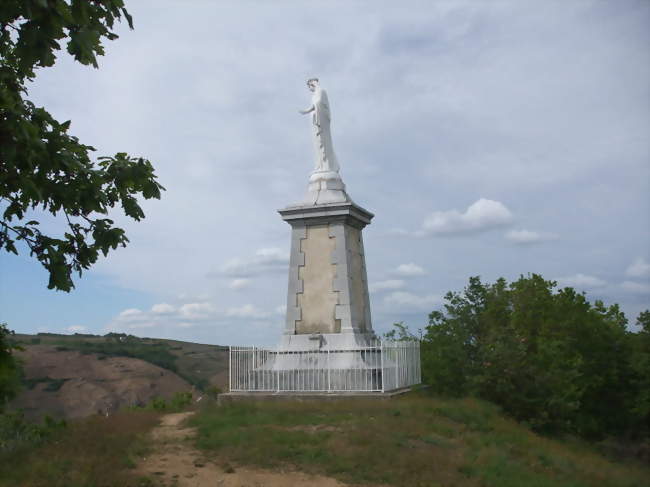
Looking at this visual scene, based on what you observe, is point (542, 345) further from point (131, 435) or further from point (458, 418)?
point (131, 435)

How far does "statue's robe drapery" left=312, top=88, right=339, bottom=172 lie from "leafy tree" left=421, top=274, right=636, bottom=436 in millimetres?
5319

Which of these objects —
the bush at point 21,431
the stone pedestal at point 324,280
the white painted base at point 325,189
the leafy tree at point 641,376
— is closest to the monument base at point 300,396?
the stone pedestal at point 324,280


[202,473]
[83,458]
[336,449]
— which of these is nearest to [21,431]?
[83,458]

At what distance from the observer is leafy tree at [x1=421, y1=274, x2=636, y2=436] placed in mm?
16156

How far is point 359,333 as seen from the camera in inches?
608

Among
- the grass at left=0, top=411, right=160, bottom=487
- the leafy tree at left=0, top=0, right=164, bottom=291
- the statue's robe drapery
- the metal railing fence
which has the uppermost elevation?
the statue's robe drapery

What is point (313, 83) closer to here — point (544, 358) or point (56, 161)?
point (544, 358)

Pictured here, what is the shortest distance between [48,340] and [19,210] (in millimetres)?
38434

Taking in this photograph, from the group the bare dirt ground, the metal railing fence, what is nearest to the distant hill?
the bare dirt ground

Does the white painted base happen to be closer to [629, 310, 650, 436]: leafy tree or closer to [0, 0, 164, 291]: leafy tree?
[0, 0, 164, 291]: leafy tree

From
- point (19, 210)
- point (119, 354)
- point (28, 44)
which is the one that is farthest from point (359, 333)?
point (119, 354)

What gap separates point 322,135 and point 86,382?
70.7 ft

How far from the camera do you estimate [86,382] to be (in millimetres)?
32188

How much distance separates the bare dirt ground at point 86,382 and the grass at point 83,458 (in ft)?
54.2
